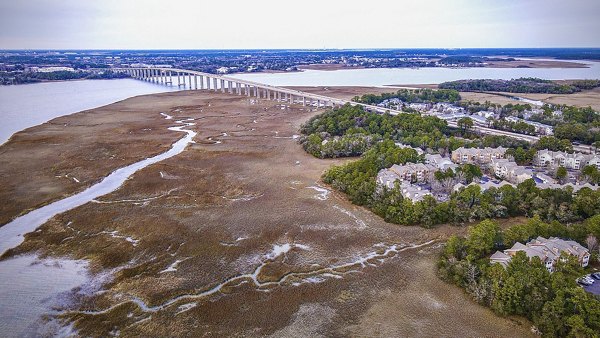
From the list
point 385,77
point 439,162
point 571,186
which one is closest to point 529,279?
point 571,186

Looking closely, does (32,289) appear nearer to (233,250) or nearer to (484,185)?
(233,250)

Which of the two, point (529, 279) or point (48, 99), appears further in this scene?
point (48, 99)

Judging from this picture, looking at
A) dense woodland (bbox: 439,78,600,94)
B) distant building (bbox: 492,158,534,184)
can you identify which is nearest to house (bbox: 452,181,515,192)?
distant building (bbox: 492,158,534,184)

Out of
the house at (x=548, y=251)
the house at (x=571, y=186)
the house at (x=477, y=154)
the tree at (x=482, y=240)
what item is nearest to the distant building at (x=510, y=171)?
the house at (x=571, y=186)

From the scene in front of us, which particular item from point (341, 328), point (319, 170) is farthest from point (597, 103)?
point (341, 328)

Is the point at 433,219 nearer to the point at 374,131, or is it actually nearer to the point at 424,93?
the point at 374,131
